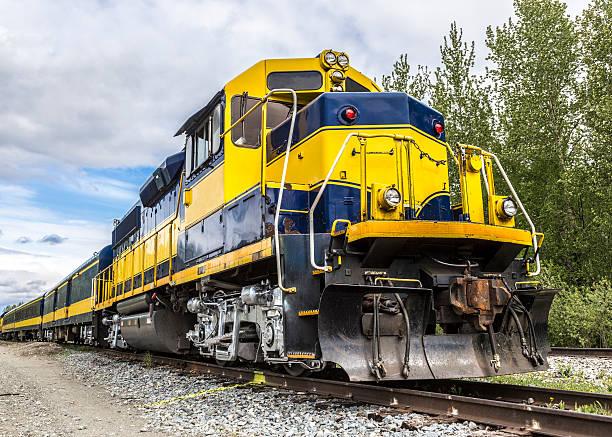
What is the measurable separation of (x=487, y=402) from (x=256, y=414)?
80.2 inches

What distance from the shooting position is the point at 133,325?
33.1 ft

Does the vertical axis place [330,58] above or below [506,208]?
above

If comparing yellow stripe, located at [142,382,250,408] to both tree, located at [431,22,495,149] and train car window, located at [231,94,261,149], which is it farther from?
tree, located at [431,22,495,149]

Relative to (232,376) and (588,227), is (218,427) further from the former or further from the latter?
(588,227)

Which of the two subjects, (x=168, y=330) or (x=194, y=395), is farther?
(x=168, y=330)

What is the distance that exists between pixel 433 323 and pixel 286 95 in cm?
339

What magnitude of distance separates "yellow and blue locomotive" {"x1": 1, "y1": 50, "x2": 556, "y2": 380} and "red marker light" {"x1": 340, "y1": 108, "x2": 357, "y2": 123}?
2 centimetres

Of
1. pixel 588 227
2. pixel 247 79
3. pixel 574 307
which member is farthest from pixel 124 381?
pixel 588 227

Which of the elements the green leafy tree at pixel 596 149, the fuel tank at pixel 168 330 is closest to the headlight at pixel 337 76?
the fuel tank at pixel 168 330

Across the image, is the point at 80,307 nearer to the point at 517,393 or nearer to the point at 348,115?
the point at 348,115

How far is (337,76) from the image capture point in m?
6.53

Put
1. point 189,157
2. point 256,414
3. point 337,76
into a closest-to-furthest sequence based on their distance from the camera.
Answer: point 256,414 → point 337,76 → point 189,157

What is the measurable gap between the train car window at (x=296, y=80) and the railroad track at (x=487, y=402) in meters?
3.43

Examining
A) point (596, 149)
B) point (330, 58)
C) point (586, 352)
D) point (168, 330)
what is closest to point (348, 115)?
point (330, 58)
